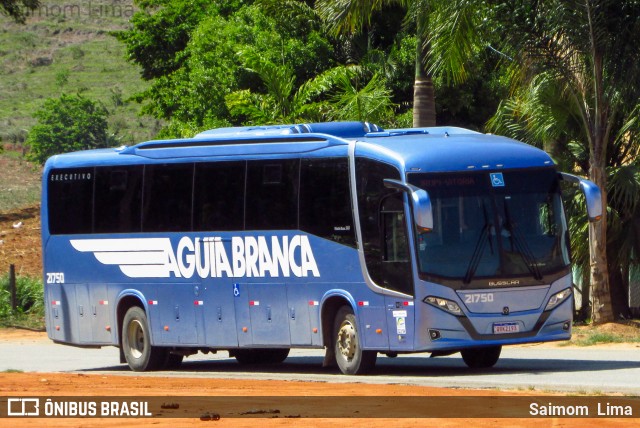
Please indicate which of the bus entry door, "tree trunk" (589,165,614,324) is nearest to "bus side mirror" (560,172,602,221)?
the bus entry door

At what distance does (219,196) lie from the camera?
19.8 metres

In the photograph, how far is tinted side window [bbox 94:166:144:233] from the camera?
2100cm

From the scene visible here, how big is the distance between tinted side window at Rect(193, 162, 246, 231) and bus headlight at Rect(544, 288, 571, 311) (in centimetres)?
463

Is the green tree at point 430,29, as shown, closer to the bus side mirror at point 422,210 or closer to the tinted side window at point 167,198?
the tinted side window at point 167,198

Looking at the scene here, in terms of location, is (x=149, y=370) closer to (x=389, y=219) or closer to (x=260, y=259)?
(x=260, y=259)

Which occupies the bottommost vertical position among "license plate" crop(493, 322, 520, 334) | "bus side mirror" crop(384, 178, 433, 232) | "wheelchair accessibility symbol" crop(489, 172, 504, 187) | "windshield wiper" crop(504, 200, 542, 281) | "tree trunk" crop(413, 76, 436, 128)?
"license plate" crop(493, 322, 520, 334)

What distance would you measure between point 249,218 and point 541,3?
7726 mm

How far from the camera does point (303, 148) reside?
18938 mm

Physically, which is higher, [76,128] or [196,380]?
[76,128]

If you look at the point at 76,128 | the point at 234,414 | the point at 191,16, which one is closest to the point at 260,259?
the point at 234,414

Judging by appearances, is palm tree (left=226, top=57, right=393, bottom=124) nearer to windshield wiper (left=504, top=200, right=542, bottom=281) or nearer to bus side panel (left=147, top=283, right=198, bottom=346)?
bus side panel (left=147, top=283, right=198, bottom=346)

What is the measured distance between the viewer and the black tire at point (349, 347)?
709 inches

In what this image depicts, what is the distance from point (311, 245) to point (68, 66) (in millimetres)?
93813

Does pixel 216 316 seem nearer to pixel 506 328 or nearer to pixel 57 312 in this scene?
pixel 57 312
